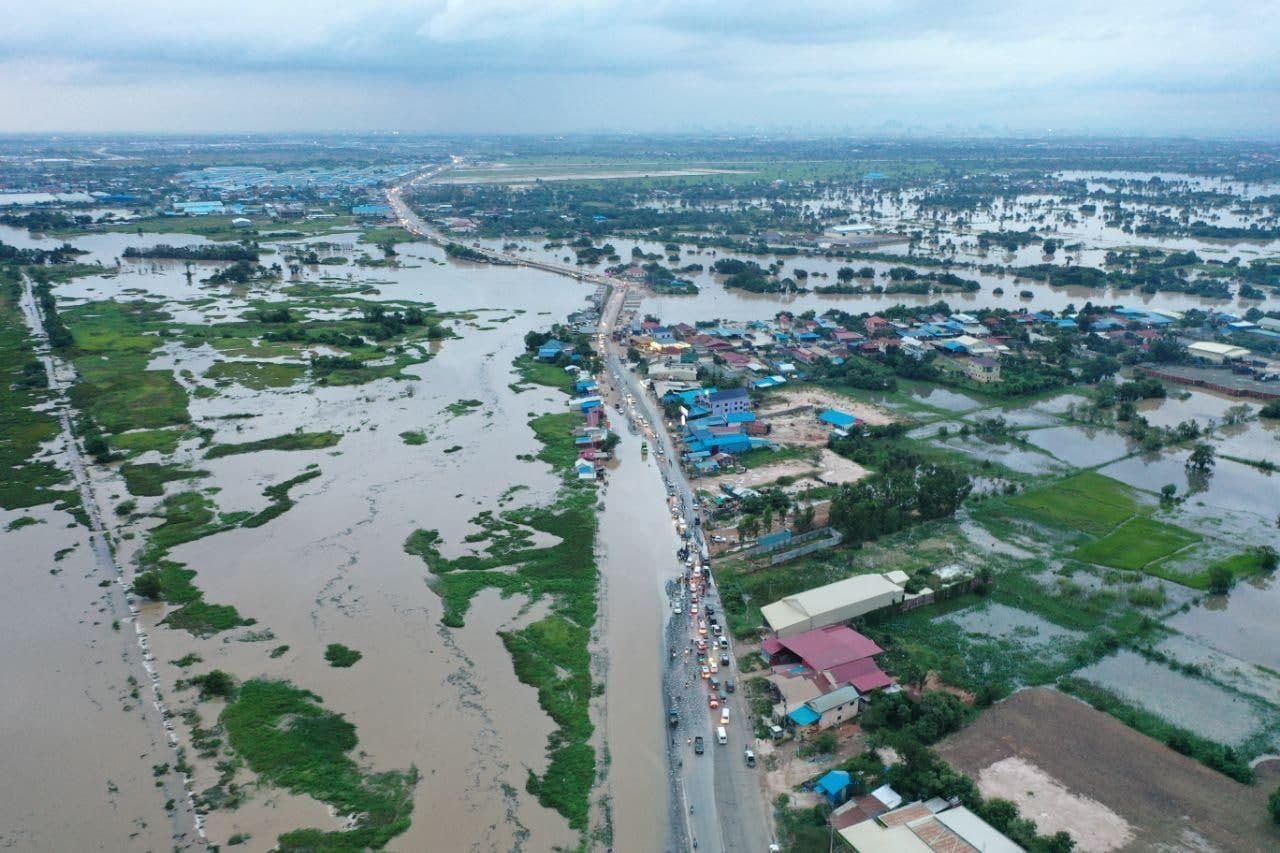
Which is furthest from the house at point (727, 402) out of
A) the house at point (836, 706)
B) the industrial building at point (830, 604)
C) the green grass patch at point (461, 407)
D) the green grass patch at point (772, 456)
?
the house at point (836, 706)

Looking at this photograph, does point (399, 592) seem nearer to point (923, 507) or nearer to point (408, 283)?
point (923, 507)

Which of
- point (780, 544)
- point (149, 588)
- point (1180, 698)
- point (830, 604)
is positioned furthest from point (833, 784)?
point (149, 588)

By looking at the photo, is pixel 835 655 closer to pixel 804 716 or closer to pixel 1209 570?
pixel 804 716

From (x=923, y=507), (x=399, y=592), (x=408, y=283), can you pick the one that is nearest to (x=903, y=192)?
(x=408, y=283)

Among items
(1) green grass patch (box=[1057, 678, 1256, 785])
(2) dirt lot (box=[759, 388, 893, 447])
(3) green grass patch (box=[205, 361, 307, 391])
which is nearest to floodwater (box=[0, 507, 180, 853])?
(3) green grass patch (box=[205, 361, 307, 391])

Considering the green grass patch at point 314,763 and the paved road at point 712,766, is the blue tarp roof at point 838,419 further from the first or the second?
the green grass patch at point 314,763

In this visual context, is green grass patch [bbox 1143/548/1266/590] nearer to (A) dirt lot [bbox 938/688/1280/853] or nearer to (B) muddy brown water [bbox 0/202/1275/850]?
(B) muddy brown water [bbox 0/202/1275/850]

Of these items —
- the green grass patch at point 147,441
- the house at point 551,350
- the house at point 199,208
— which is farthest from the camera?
the house at point 199,208
